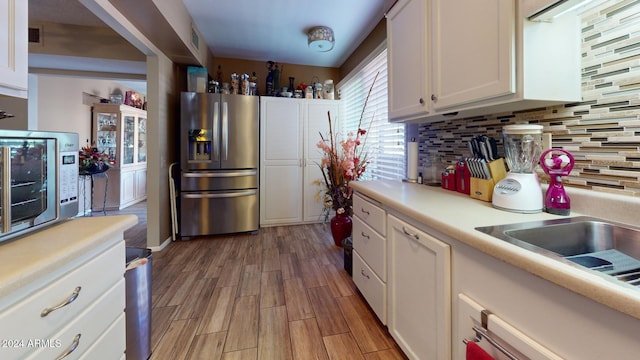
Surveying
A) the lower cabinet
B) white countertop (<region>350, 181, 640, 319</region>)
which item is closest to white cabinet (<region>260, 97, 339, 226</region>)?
white countertop (<region>350, 181, 640, 319</region>)

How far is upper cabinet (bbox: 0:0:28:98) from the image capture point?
0.94m

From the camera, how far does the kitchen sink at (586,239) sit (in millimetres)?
842

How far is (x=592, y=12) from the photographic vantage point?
1075 millimetres

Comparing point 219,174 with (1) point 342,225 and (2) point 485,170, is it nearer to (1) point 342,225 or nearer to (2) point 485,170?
(1) point 342,225

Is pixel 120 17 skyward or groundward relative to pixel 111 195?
skyward

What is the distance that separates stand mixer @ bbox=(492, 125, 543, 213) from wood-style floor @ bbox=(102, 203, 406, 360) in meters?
0.98

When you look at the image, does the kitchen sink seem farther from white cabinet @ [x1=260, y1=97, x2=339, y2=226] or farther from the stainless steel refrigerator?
white cabinet @ [x1=260, y1=97, x2=339, y2=226]

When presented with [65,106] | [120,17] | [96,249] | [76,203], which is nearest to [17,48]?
[76,203]

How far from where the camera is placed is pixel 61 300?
29.1 inches

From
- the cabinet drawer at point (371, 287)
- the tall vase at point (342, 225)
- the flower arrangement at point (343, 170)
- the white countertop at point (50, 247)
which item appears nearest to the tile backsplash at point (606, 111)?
the cabinet drawer at point (371, 287)

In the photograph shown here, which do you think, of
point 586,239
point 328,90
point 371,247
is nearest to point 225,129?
point 328,90

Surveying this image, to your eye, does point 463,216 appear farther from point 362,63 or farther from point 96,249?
point 362,63

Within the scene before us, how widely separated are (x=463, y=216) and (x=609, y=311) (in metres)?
0.55

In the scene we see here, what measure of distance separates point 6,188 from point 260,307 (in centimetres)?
153
